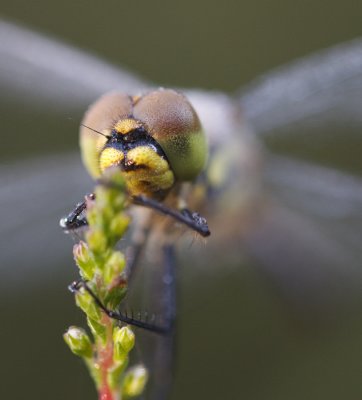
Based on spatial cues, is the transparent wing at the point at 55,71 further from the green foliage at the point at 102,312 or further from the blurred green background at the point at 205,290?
the green foliage at the point at 102,312

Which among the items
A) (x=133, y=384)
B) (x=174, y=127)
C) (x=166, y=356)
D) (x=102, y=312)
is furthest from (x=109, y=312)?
(x=166, y=356)

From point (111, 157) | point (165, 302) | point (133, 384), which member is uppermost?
point (111, 157)

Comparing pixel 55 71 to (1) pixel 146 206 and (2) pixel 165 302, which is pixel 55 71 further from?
(1) pixel 146 206

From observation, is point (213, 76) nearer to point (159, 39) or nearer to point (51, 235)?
point (159, 39)

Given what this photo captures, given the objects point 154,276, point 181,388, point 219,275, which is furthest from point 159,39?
point 154,276

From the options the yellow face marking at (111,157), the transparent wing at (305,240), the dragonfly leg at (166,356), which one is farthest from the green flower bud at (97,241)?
the transparent wing at (305,240)
